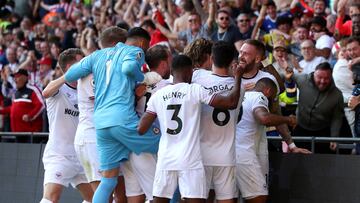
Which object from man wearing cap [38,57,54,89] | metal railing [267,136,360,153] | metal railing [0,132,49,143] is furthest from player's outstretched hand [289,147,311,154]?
man wearing cap [38,57,54,89]

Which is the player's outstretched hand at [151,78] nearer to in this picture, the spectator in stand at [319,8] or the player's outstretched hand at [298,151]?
the player's outstretched hand at [298,151]

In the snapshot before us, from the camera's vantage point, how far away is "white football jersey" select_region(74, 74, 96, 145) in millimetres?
10758

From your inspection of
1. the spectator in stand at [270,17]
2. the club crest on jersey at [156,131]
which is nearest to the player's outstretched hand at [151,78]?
the club crest on jersey at [156,131]

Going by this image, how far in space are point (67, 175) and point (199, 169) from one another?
8.46 ft

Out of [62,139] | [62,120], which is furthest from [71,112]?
[62,139]

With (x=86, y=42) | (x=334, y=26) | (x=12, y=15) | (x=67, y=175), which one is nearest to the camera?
(x=67, y=175)

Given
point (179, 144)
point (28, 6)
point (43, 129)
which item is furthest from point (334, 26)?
point (28, 6)

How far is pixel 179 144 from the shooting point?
953 cm

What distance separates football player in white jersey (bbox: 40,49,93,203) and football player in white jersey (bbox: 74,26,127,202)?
0.59m

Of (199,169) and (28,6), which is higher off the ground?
(28,6)

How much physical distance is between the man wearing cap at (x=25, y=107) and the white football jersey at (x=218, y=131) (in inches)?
277

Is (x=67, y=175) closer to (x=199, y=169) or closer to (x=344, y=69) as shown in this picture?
(x=199, y=169)

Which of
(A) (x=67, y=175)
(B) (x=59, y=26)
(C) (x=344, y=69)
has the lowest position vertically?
(A) (x=67, y=175)

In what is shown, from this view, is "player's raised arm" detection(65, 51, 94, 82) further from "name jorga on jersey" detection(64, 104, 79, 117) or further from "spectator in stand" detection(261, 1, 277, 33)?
"spectator in stand" detection(261, 1, 277, 33)
